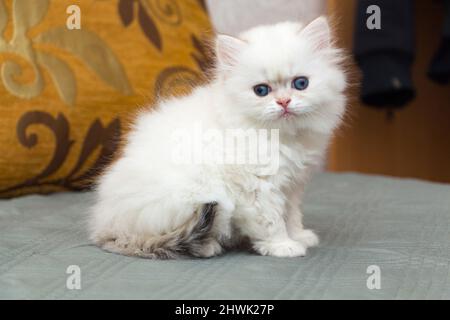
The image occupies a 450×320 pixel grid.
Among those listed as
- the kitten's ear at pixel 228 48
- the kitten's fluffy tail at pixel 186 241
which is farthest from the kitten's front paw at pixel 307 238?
the kitten's ear at pixel 228 48

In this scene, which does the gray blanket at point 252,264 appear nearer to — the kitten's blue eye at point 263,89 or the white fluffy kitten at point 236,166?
the white fluffy kitten at point 236,166

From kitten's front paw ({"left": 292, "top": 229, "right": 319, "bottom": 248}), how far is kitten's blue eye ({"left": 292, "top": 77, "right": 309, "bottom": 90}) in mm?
294

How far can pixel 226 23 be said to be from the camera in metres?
2.09

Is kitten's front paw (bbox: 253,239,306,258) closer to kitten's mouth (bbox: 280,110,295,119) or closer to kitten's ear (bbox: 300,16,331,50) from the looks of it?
kitten's mouth (bbox: 280,110,295,119)

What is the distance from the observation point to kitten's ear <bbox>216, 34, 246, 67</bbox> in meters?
1.05

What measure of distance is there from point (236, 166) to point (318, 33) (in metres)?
0.28

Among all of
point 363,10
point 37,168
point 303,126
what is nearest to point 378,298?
point 303,126

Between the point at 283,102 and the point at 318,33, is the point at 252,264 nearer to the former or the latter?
the point at 283,102

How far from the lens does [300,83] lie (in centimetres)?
102

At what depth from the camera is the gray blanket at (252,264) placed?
821 millimetres

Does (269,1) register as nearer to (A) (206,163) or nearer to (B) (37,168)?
(B) (37,168)

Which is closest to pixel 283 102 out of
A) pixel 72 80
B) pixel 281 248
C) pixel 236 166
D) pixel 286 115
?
pixel 286 115
